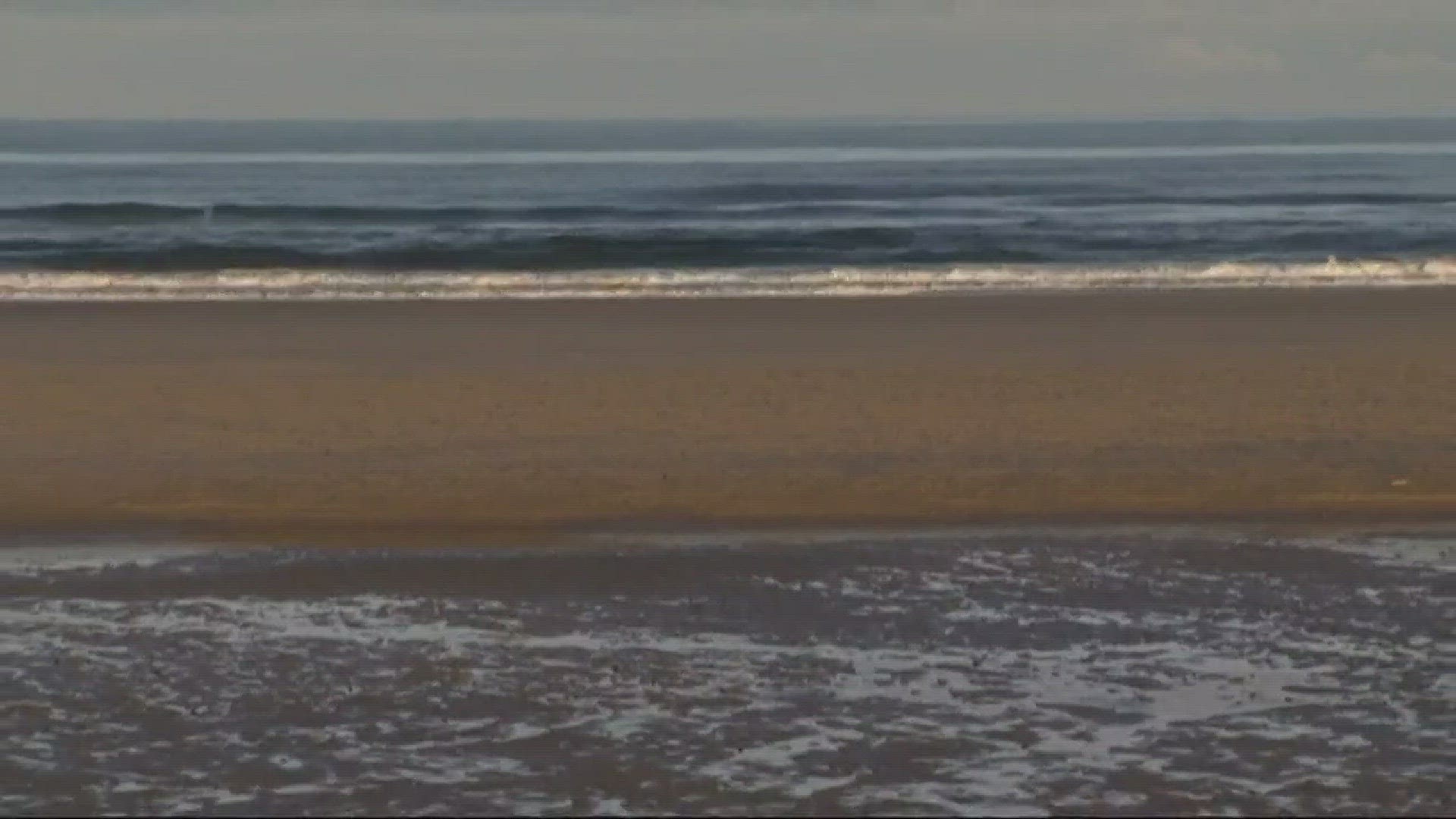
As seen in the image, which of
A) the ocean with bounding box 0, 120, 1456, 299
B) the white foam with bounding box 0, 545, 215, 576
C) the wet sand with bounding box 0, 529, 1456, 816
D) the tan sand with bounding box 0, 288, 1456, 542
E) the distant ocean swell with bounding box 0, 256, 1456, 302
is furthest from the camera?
the ocean with bounding box 0, 120, 1456, 299

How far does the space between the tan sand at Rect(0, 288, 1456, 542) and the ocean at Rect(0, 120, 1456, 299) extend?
240 inches

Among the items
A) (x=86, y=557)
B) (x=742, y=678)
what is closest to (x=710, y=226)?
(x=86, y=557)

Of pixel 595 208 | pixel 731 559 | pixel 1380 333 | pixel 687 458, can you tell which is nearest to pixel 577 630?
pixel 731 559

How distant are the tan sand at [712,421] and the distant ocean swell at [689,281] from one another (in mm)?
4283

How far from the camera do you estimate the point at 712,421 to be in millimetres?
14109

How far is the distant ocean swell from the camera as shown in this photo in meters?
24.9

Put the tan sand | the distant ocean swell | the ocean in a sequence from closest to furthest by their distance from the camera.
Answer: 1. the tan sand
2. the distant ocean swell
3. the ocean

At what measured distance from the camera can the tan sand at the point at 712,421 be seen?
1161 centimetres

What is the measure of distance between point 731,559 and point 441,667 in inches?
96.4

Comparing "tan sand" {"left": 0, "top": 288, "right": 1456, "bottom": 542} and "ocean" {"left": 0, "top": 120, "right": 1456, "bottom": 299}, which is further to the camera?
"ocean" {"left": 0, "top": 120, "right": 1456, "bottom": 299}

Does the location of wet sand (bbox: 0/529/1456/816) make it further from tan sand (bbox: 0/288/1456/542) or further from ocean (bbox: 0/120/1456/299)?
ocean (bbox: 0/120/1456/299)

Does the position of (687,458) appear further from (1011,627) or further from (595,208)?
(595,208)

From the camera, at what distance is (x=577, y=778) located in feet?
21.5

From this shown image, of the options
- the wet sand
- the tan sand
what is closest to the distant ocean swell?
the tan sand
